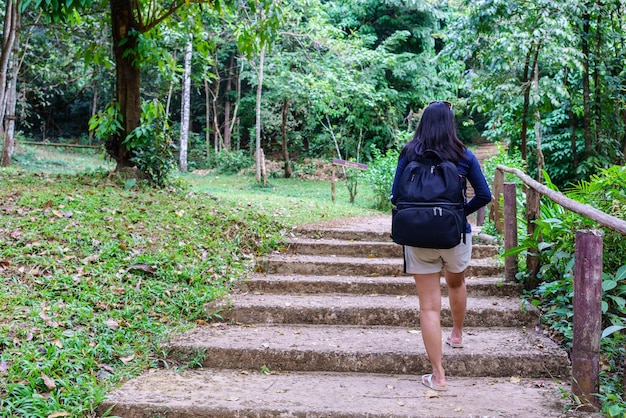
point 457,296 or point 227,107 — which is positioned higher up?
point 227,107

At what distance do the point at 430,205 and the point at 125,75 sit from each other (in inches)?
226

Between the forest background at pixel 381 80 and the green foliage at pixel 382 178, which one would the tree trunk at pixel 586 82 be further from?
the green foliage at pixel 382 178

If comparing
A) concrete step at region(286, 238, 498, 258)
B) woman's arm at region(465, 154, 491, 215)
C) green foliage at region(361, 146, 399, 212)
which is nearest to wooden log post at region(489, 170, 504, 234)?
concrete step at region(286, 238, 498, 258)

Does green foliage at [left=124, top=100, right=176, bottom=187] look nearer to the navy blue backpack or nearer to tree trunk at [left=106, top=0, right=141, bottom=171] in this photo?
tree trunk at [left=106, top=0, right=141, bottom=171]

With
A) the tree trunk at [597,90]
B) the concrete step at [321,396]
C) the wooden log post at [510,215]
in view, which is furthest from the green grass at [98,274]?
the tree trunk at [597,90]

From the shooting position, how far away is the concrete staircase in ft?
9.97

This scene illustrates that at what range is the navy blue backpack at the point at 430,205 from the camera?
304 centimetres

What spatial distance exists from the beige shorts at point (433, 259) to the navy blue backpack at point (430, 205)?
0.36 ft

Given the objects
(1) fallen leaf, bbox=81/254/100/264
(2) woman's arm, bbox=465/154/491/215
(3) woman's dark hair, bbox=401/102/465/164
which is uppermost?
(3) woman's dark hair, bbox=401/102/465/164

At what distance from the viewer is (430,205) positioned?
121 inches

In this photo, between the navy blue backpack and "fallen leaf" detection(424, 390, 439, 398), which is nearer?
the navy blue backpack

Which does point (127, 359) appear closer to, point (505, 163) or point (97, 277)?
point (97, 277)

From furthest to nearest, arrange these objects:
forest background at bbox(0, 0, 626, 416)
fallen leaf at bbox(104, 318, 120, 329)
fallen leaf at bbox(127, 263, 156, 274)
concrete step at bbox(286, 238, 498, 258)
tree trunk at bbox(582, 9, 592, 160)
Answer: tree trunk at bbox(582, 9, 592, 160), concrete step at bbox(286, 238, 498, 258), forest background at bbox(0, 0, 626, 416), fallen leaf at bbox(127, 263, 156, 274), fallen leaf at bbox(104, 318, 120, 329)

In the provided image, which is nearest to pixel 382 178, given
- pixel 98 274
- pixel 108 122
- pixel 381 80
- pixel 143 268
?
pixel 108 122
